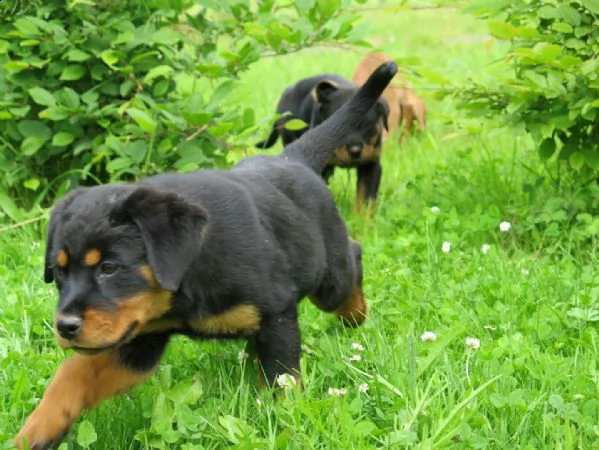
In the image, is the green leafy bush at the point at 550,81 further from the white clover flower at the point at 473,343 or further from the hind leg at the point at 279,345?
the hind leg at the point at 279,345

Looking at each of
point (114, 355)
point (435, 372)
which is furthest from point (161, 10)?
point (435, 372)

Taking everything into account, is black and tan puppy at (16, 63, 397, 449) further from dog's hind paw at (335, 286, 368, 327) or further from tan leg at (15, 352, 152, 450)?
dog's hind paw at (335, 286, 368, 327)

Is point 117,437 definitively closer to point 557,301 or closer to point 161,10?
point 557,301

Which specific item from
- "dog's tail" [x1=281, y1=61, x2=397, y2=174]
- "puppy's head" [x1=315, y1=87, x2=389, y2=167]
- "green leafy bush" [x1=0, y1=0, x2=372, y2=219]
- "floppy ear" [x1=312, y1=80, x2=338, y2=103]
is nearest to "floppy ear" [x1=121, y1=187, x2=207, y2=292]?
"dog's tail" [x1=281, y1=61, x2=397, y2=174]

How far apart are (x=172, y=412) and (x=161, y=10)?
105 inches

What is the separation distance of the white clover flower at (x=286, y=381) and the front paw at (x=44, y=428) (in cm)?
62

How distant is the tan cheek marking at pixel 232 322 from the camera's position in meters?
2.87

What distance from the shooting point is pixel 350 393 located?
3.00 meters

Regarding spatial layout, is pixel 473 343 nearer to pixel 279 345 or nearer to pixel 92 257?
pixel 279 345

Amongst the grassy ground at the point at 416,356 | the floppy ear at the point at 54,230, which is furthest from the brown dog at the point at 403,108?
the floppy ear at the point at 54,230

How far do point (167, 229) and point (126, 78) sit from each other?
2.44 metres

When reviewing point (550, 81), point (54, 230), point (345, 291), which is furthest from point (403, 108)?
point (54, 230)

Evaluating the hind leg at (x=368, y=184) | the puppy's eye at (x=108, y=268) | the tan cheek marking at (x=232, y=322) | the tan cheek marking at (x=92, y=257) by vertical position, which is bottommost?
the hind leg at (x=368, y=184)

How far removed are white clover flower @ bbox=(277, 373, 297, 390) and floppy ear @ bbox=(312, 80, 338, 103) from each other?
11.6 feet
